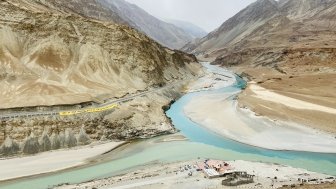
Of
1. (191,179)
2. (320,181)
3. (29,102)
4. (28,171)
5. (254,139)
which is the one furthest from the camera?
(29,102)

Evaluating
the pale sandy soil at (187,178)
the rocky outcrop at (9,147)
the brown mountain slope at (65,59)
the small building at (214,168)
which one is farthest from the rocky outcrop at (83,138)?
the small building at (214,168)

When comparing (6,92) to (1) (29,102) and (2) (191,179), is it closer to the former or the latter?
(1) (29,102)

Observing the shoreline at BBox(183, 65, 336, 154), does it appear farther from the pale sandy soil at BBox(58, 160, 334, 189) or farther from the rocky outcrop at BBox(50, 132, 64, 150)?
the rocky outcrop at BBox(50, 132, 64, 150)

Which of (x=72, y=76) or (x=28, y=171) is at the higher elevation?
(x=72, y=76)

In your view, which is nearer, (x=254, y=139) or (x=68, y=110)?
(x=254, y=139)

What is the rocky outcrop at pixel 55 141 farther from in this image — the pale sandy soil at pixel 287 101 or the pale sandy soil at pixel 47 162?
the pale sandy soil at pixel 287 101

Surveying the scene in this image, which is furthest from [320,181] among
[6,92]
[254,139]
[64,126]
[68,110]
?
[6,92]

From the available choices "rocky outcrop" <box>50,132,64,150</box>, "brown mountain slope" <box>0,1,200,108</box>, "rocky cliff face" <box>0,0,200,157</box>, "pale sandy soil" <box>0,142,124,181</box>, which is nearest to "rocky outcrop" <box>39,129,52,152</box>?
"rocky cliff face" <box>0,0,200,157</box>

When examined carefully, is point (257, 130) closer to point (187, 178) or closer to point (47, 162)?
point (187, 178)
